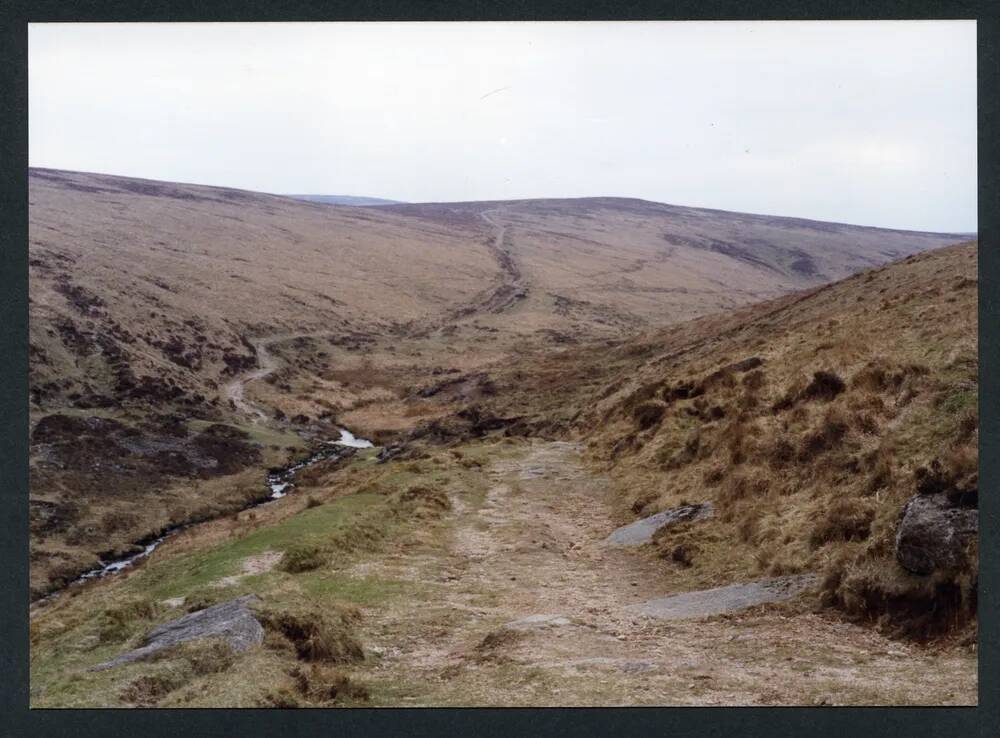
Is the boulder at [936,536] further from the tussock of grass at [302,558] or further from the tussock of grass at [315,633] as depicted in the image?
the tussock of grass at [302,558]

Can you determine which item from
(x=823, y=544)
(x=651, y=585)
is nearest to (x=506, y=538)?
(x=651, y=585)

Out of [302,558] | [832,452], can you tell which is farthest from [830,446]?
[302,558]

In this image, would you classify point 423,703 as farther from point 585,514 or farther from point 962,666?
point 585,514

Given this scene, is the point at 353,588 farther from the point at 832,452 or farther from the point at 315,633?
the point at 832,452

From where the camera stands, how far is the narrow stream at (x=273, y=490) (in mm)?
28433

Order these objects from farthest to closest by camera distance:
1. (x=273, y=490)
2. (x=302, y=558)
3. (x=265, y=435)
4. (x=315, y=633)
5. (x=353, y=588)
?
(x=265, y=435) → (x=273, y=490) → (x=302, y=558) → (x=353, y=588) → (x=315, y=633)

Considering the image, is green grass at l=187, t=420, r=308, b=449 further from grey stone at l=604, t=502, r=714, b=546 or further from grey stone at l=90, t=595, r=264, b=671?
grey stone at l=90, t=595, r=264, b=671

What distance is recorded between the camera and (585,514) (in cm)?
2181

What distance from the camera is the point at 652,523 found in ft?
61.7

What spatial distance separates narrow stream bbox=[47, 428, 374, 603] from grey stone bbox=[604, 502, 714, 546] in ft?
59.7

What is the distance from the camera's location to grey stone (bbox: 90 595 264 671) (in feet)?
37.9

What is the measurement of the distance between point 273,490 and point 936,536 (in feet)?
109

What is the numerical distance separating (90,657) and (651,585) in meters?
9.83

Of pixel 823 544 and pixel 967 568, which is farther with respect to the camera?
pixel 823 544
